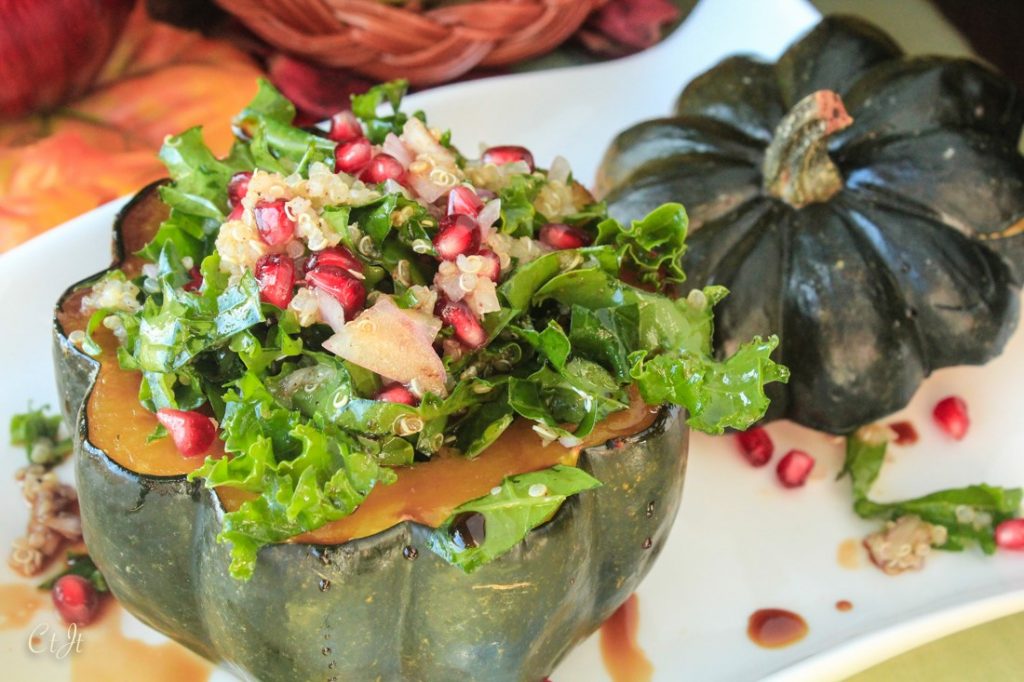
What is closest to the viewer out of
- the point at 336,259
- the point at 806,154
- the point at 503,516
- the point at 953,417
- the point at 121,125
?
the point at 503,516

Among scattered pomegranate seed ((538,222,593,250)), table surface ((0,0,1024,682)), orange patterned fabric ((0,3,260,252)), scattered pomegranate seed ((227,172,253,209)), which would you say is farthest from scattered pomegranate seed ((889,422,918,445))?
orange patterned fabric ((0,3,260,252))

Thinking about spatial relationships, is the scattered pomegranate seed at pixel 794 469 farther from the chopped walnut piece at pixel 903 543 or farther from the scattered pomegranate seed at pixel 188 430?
the scattered pomegranate seed at pixel 188 430

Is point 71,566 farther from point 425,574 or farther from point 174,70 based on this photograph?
point 174,70

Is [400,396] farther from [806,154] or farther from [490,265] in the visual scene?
[806,154]

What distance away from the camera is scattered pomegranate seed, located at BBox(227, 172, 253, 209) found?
68.3 inches

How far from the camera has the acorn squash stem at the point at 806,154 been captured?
212 centimetres

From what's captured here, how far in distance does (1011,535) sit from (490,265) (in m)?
1.23

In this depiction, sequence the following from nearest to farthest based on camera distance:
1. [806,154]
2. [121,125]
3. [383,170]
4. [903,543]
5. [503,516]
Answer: [503,516] → [383,170] → [903,543] → [806,154] → [121,125]

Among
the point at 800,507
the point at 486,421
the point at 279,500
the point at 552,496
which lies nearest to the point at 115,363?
the point at 279,500

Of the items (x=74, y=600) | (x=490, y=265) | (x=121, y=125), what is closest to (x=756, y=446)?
(x=490, y=265)

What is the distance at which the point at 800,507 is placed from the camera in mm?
2172

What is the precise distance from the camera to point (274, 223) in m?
1.54

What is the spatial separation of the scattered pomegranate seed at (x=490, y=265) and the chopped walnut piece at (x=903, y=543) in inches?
39.7

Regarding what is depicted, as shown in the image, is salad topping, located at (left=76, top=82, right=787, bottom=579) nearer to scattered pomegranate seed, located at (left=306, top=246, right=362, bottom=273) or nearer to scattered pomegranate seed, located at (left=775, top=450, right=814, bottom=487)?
scattered pomegranate seed, located at (left=306, top=246, right=362, bottom=273)
